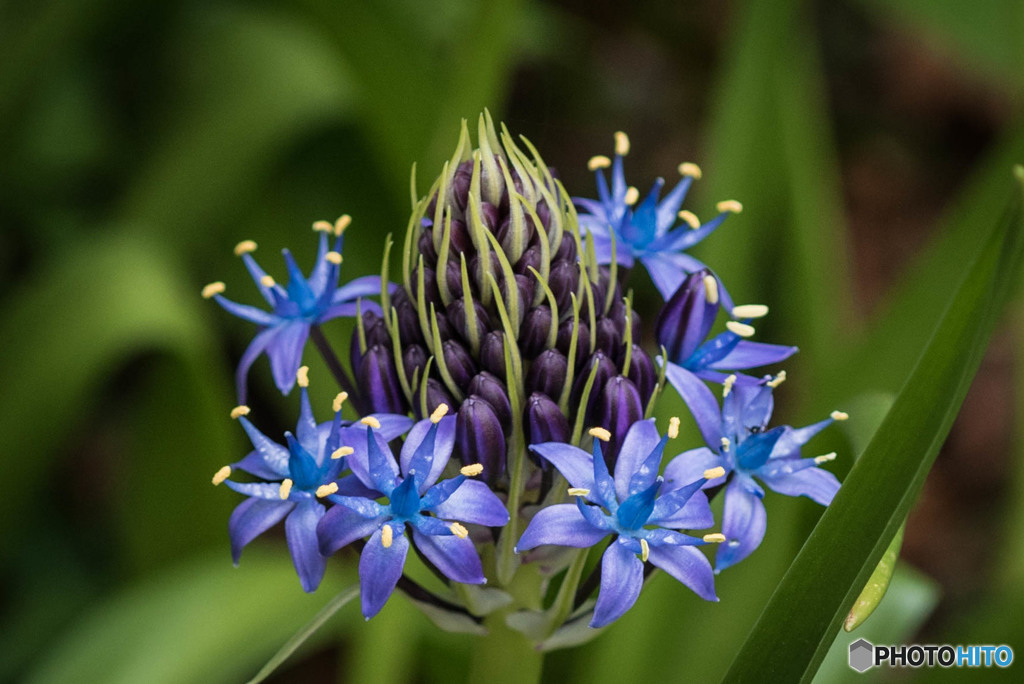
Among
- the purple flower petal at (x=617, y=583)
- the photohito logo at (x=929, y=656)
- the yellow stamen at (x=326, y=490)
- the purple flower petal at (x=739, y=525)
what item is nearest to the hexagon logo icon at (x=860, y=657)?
the photohito logo at (x=929, y=656)

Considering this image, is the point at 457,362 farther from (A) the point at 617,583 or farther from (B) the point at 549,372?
(A) the point at 617,583

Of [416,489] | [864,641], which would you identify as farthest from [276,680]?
[416,489]

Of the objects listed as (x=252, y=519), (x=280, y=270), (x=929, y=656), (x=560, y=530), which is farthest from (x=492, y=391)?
(x=280, y=270)

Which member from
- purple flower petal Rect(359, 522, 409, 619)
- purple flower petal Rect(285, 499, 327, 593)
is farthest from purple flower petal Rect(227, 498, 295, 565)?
purple flower petal Rect(359, 522, 409, 619)

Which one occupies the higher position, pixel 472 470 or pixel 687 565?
pixel 472 470

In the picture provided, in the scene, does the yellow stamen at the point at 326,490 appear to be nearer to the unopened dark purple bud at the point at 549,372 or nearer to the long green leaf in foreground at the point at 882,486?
the unopened dark purple bud at the point at 549,372

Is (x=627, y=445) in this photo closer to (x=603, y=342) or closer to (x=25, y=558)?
(x=603, y=342)
